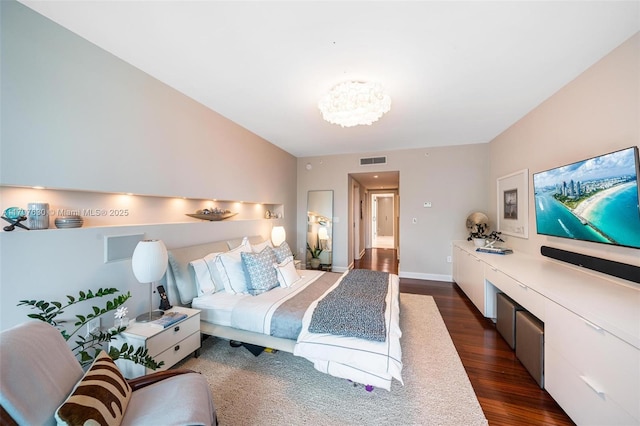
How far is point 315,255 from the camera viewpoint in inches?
206

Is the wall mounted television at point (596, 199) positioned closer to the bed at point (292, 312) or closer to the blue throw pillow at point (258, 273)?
the bed at point (292, 312)

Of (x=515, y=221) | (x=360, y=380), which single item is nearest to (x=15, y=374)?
(x=360, y=380)

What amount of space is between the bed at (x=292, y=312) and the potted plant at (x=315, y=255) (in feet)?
6.66

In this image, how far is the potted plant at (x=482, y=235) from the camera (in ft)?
12.4

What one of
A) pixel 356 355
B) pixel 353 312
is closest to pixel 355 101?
pixel 353 312

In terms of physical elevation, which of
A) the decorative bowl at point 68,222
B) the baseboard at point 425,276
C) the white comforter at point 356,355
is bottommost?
the baseboard at point 425,276

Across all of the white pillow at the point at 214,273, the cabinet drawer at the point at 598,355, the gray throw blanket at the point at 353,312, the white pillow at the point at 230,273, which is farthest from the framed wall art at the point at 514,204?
the white pillow at the point at 214,273

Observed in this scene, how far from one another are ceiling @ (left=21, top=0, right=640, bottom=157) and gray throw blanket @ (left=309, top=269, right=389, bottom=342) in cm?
213

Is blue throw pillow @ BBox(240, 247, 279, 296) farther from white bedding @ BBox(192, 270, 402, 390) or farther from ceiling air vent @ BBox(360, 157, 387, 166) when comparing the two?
ceiling air vent @ BBox(360, 157, 387, 166)

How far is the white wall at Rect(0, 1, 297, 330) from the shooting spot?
1.42 meters

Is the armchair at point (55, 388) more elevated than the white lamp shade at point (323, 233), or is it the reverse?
the white lamp shade at point (323, 233)

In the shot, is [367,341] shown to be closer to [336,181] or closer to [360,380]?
[360,380]

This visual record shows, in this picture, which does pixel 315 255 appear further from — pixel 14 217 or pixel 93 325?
pixel 14 217

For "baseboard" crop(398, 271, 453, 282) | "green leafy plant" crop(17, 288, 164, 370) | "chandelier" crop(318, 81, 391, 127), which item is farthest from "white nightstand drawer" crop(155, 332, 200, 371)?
"baseboard" crop(398, 271, 453, 282)
